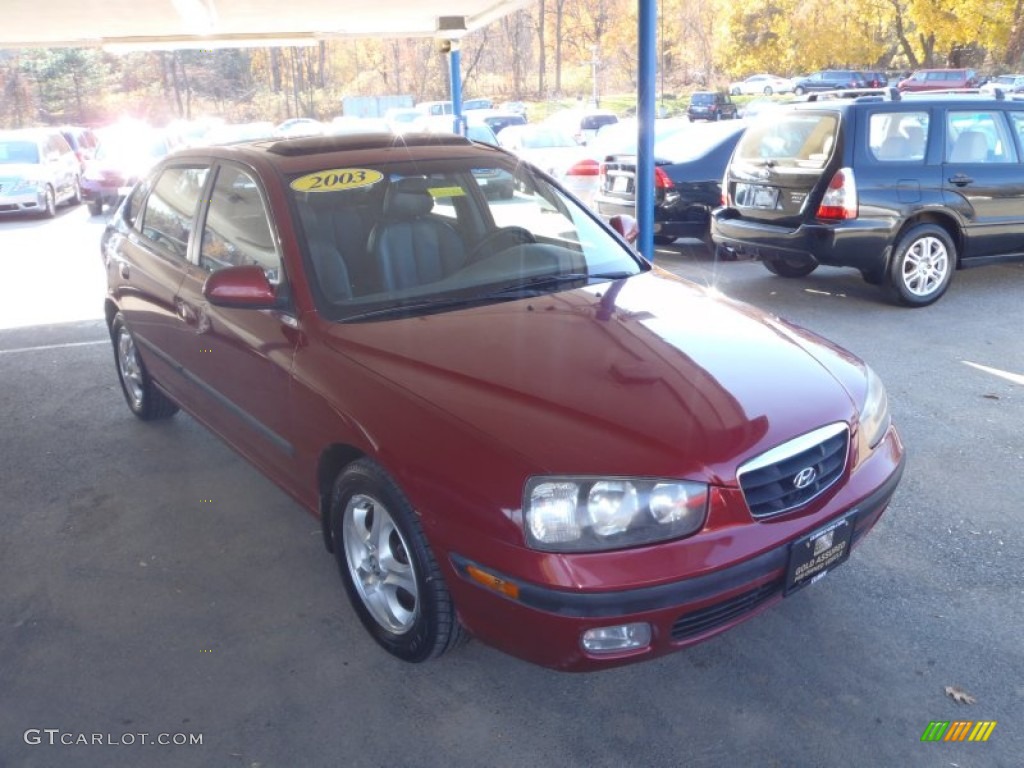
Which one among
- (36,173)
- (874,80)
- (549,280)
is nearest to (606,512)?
(549,280)

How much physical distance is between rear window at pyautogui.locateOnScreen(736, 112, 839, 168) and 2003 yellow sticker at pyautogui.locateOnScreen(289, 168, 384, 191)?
4834mm

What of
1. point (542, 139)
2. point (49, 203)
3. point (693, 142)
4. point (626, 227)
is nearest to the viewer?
point (626, 227)

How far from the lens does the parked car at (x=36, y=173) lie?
15602mm

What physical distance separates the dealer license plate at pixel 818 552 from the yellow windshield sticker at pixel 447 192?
6.95ft

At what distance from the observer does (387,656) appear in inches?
120

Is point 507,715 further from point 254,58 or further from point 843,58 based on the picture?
point 254,58

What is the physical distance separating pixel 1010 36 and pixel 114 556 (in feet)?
150

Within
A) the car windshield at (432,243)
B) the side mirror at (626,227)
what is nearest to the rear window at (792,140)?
the side mirror at (626,227)

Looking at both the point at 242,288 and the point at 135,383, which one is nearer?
the point at 242,288

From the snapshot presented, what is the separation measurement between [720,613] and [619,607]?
0.35m

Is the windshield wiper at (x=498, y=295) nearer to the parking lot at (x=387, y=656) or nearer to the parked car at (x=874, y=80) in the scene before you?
the parking lot at (x=387, y=656)

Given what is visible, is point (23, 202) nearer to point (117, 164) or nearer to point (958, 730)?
point (117, 164)

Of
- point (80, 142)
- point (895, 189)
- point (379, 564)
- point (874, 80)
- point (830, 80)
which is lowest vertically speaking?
point (379, 564)

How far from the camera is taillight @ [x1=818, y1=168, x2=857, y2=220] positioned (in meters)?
7.07
